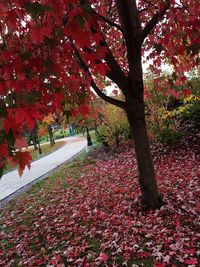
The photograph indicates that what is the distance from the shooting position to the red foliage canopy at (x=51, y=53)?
2.83 meters

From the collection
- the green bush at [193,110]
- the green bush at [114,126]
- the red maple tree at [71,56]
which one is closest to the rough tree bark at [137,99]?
the red maple tree at [71,56]

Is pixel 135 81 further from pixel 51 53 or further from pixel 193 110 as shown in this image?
pixel 193 110

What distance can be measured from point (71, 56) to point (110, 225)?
289cm

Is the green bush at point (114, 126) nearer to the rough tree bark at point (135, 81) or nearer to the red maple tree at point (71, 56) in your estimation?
the red maple tree at point (71, 56)

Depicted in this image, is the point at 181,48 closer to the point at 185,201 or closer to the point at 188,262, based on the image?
the point at 185,201

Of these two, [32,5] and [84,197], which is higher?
[32,5]

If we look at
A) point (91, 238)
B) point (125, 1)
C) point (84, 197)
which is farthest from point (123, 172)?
point (125, 1)

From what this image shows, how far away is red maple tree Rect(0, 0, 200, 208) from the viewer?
9.91ft

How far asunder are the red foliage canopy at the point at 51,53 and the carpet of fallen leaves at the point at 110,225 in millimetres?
2115

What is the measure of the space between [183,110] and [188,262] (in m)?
9.47

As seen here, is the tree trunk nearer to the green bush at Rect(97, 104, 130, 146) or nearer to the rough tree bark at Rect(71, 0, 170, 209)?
the rough tree bark at Rect(71, 0, 170, 209)

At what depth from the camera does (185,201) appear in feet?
19.5

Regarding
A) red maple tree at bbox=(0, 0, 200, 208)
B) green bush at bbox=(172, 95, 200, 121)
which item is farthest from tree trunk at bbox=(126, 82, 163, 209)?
green bush at bbox=(172, 95, 200, 121)

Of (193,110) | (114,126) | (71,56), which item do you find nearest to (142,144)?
(71,56)
